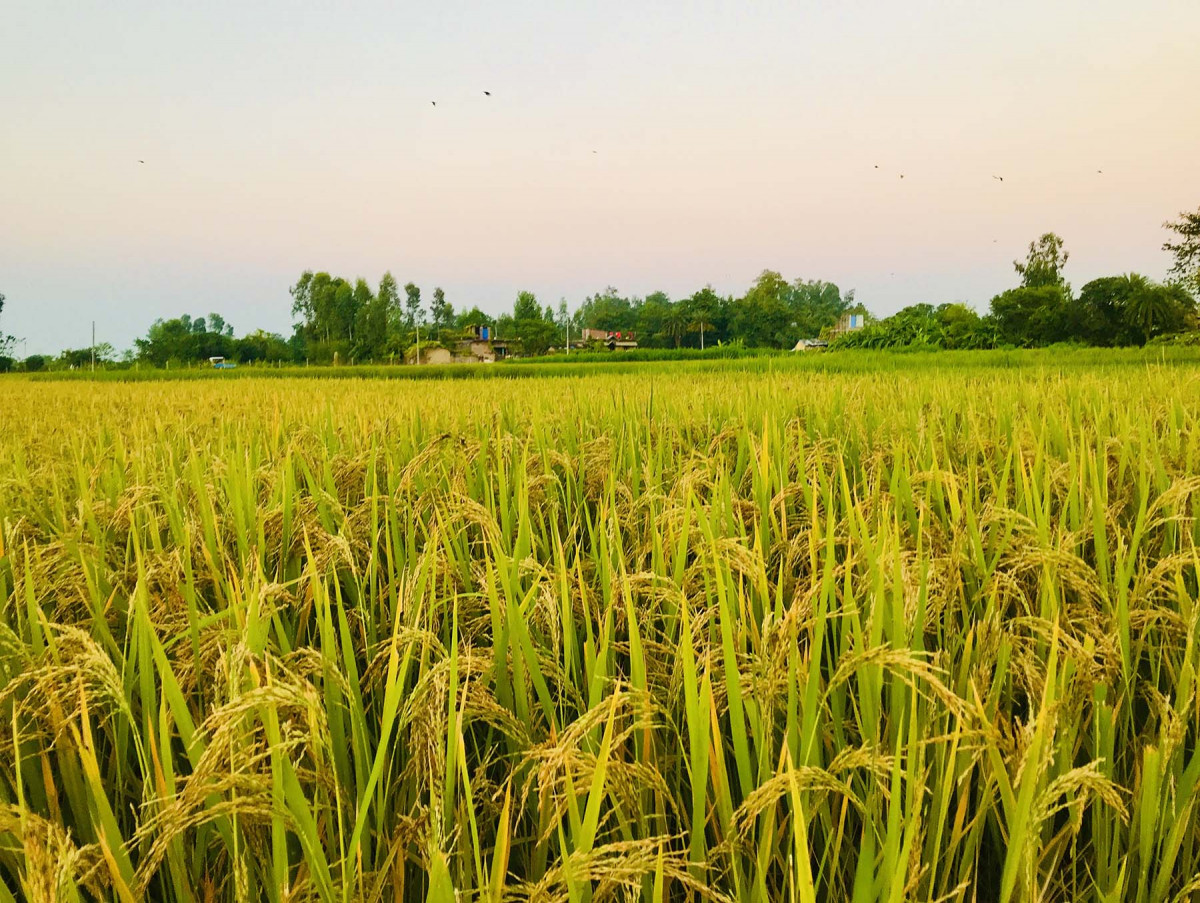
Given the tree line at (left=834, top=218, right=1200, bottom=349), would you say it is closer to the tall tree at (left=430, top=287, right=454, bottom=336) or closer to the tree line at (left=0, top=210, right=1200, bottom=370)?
the tree line at (left=0, top=210, right=1200, bottom=370)

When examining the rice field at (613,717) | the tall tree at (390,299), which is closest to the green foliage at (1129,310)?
the rice field at (613,717)

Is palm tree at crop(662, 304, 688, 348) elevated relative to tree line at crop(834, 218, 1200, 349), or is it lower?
elevated

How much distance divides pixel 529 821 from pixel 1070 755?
72 cm

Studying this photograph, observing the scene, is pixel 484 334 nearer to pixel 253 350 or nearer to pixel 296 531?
pixel 253 350

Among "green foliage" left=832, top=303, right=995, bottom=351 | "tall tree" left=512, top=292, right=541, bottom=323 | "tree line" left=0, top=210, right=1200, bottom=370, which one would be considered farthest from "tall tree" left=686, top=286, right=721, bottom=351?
"green foliage" left=832, top=303, right=995, bottom=351

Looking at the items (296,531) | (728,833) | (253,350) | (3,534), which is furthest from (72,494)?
(253,350)

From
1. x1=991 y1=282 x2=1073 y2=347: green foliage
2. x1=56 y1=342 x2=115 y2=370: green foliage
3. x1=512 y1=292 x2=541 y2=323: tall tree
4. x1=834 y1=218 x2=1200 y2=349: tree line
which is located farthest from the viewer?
x1=512 y1=292 x2=541 y2=323: tall tree

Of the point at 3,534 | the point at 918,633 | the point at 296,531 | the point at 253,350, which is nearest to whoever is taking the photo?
the point at 918,633

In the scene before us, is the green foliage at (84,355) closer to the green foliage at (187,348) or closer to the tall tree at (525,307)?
the green foliage at (187,348)

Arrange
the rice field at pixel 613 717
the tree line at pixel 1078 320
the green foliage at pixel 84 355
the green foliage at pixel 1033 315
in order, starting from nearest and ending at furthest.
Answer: the rice field at pixel 613 717 < the tree line at pixel 1078 320 < the green foliage at pixel 1033 315 < the green foliage at pixel 84 355

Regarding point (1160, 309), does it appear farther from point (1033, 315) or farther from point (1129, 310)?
point (1033, 315)

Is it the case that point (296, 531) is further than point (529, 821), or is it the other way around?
point (296, 531)

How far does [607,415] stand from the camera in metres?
3.69

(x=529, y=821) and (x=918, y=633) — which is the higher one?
(x=918, y=633)
